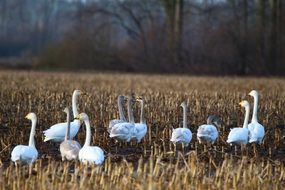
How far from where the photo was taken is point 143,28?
136ft

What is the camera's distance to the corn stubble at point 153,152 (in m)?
6.55

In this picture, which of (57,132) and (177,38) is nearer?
(57,132)

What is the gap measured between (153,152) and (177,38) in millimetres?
28742

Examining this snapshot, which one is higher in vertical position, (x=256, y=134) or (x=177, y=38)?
(x=177, y=38)

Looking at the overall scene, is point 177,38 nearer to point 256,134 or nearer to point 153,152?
point 256,134

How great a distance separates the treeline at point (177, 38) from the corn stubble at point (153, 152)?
58.7 feet

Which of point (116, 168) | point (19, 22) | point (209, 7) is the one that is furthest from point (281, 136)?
point (19, 22)

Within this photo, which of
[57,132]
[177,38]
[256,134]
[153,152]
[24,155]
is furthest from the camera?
[177,38]

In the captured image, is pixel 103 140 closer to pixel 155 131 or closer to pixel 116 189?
pixel 155 131

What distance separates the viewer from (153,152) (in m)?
8.91

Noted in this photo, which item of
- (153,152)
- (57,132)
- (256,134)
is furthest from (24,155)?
(256,134)

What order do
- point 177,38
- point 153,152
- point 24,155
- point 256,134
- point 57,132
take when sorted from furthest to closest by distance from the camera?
point 177,38
point 256,134
point 57,132
point 153,152
point 24,155

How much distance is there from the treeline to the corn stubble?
17881 mm

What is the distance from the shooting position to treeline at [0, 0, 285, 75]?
116ft
